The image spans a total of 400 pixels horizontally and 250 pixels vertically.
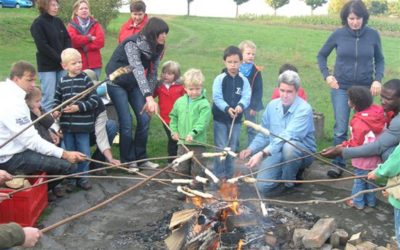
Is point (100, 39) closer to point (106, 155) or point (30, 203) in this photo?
point (106, 155)

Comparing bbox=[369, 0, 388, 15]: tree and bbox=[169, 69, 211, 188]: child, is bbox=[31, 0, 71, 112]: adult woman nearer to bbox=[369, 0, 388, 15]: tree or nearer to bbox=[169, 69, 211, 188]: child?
bbox=[169, 69, 211, 188]: child

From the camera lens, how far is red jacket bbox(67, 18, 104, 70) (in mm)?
7430

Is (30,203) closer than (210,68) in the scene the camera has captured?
Yes

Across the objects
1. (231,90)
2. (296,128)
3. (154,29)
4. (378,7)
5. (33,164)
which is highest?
(378,7)

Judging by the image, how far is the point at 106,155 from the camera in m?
6.10

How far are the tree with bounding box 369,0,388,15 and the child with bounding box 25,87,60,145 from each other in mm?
51919

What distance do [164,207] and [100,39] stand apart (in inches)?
127

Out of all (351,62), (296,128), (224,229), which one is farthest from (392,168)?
(351,62)

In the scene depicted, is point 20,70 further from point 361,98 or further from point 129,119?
point 361,98

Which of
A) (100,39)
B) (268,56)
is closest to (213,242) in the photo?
A: (100,39)

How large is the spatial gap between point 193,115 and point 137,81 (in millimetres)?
808

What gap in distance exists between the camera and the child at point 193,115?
19.3 ft

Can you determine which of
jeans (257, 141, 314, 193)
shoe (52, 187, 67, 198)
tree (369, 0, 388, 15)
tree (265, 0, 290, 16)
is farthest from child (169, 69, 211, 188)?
tree (265, 0, 290, 16)

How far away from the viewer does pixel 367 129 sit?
5332 mm
